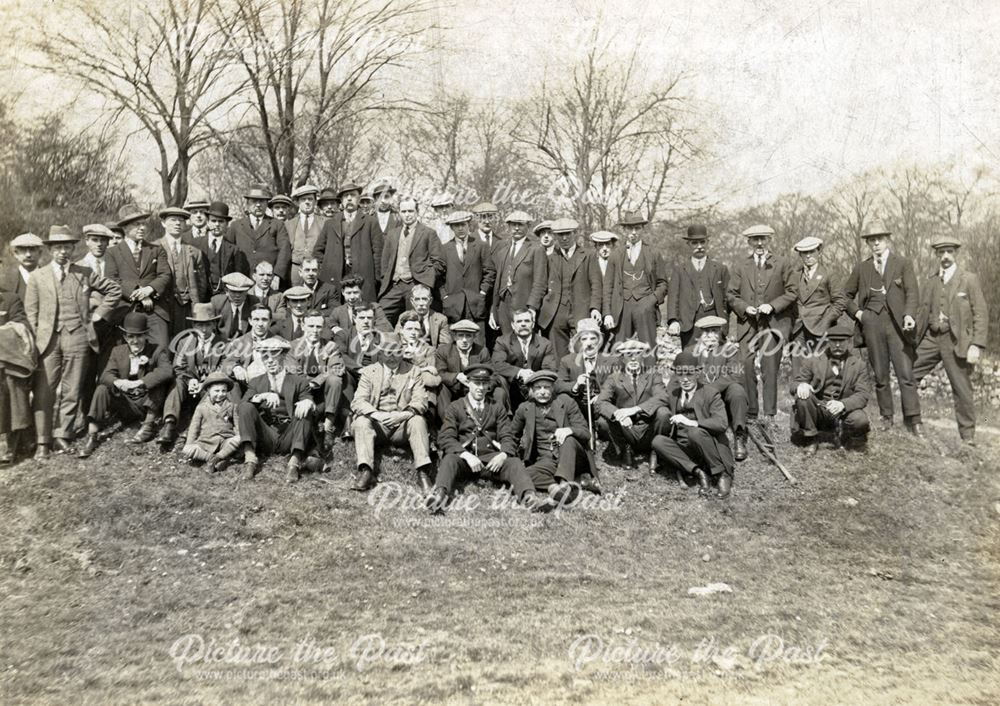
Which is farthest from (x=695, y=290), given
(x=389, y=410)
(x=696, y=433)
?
(x=389, y=410)

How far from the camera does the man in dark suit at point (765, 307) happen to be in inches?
314

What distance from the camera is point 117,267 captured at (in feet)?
24.0

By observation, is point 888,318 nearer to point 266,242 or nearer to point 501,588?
point 501,588

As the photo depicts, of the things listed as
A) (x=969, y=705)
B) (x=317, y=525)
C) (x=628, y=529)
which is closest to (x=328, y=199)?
(x=317, y=525)

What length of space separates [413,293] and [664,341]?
2.74 meters

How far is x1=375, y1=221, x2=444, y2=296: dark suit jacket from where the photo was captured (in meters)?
8.13

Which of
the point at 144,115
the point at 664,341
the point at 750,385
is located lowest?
the point at 750,385

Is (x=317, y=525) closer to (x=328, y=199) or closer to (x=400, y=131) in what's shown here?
(x=328, y=199)

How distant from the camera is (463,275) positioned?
823 centimetres

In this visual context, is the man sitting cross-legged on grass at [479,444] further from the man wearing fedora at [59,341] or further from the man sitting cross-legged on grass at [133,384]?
the man wearing fedora at [59,341]

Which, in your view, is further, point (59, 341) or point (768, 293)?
point (768, 293)

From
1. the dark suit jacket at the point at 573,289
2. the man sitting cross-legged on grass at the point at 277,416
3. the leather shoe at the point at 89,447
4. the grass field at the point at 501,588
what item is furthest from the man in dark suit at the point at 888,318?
the leather shoe at the point at 89,447

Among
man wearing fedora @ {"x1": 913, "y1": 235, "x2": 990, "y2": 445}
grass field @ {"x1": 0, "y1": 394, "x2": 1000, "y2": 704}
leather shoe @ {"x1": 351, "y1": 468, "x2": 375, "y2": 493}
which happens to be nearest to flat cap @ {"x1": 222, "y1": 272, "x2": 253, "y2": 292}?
grass field @ {"x1": 0, "y1": 394, "x2": 1000, "y2": 704}

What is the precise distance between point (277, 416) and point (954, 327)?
6882 millimetres
